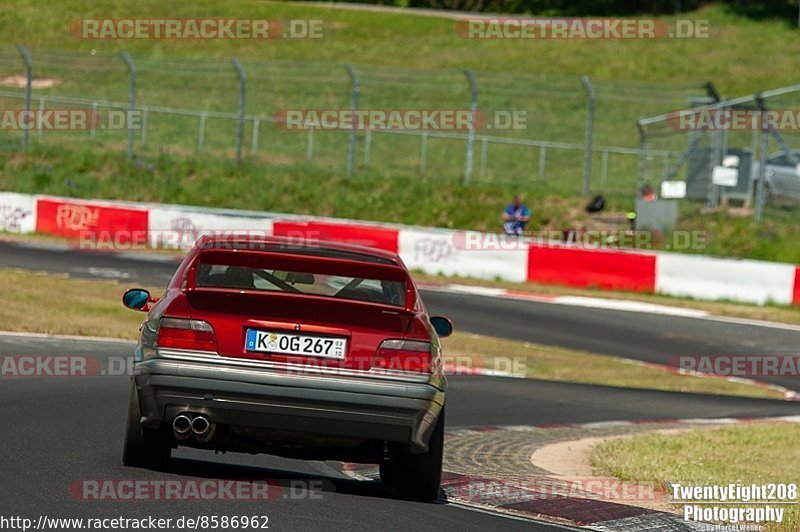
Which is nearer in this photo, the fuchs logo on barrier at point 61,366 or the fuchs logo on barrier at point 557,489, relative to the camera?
the fuchs logo on barrier at point 557,489

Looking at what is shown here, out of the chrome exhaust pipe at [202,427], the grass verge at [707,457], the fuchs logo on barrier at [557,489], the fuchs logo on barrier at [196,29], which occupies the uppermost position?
the fuchs logo on barrier at [196,29]

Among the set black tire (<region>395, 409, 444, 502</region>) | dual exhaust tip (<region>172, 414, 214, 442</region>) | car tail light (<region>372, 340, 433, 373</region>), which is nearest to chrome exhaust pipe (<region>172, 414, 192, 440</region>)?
dual exhaust tip (<region>172, 414, 214, 442</region>)

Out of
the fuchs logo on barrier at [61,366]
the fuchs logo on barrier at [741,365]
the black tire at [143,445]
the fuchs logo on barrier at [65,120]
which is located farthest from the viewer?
the fuchs logo on barrier at [65,120]

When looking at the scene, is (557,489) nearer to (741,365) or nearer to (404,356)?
(404,356)

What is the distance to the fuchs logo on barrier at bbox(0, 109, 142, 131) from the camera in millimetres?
36750

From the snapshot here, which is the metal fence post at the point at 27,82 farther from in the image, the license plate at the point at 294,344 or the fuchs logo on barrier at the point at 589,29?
the fuchs logo on barrier at the point at 589,29

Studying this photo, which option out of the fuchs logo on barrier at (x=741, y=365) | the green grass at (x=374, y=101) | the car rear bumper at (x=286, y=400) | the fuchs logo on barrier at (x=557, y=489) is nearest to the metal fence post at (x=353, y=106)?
the green grass at (x=374, y=101)

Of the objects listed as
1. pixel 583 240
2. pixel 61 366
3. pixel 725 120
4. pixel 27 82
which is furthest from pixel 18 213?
pixel 61 366

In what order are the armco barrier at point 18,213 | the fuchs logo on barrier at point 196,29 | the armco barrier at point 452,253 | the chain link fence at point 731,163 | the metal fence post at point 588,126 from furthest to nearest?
1. the fuchs logo on barrier at point 196,29
2. the armco barrier at point 18,213
3. the metal fence post at point 588,126
4. the chain link fence at point 731,163
5. the armco barrier at point 452,253

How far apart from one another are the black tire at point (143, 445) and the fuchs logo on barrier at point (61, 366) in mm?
5088

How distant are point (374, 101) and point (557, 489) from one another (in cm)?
4033

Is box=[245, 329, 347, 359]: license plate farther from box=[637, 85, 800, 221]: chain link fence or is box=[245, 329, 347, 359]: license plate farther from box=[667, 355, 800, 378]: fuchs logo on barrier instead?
box=[637, 85, 800, 221]: chain link fence

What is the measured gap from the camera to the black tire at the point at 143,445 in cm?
772

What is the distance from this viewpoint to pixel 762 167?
2625 cm
